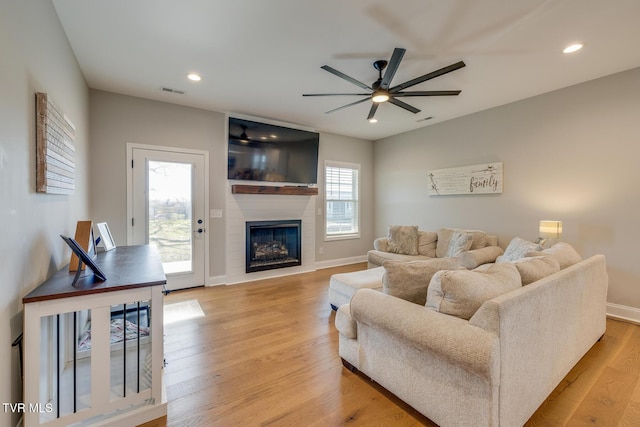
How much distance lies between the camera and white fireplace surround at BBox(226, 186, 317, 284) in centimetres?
446

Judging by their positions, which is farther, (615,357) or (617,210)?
(617,210)

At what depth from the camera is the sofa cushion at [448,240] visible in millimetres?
4039

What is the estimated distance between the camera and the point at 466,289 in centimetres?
148

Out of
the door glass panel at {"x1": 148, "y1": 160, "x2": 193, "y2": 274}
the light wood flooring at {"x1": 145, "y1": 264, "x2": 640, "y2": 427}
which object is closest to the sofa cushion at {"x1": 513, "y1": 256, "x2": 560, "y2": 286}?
the light wood flooring at {"x1": 145, "y1": 264, "x2": 640, "y2": 427}

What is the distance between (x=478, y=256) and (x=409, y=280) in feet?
7.80

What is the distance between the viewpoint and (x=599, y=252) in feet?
10.7

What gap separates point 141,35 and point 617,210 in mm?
5327

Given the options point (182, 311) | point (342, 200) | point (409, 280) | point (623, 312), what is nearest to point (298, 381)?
point (409, 280)

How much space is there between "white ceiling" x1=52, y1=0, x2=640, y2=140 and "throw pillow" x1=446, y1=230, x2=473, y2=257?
6.55 ft

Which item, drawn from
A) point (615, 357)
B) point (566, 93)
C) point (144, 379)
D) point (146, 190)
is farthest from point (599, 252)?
point (146, 190)

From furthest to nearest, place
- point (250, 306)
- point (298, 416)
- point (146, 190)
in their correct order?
point (146, 190) → point (250, 306) → point (298, 416)

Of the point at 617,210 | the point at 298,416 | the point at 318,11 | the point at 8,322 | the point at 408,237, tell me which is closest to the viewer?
the point at 8,322

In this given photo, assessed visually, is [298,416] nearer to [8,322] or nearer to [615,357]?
[8,322]

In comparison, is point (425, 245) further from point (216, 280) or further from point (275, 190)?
point (216, 280)
